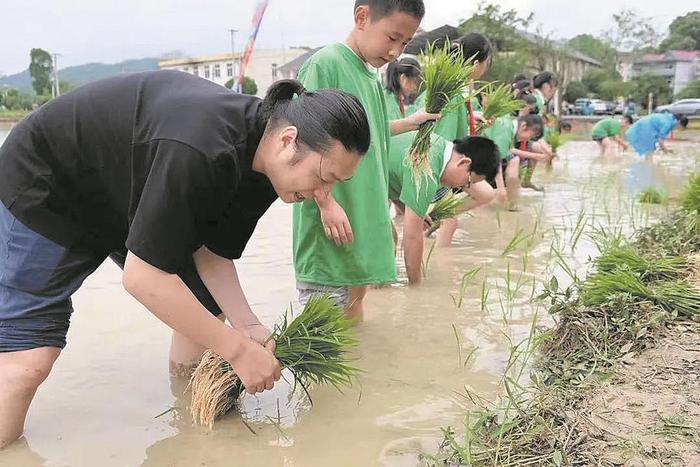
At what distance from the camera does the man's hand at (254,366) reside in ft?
6.32

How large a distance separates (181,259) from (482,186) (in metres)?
3.46

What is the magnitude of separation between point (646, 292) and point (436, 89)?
1333mm

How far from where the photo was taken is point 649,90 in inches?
1426

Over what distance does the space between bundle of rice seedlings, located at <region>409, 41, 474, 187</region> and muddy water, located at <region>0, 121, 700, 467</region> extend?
2.40ft

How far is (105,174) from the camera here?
1960 millimetres

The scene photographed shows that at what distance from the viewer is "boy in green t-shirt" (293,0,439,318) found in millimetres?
2754

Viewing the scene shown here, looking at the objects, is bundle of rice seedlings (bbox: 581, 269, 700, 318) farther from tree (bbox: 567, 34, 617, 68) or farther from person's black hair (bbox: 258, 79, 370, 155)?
tree (bbox: 567, 34, 617, 68)

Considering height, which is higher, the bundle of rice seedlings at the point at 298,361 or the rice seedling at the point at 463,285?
the bundle of rice seedlings at the point at 298,361

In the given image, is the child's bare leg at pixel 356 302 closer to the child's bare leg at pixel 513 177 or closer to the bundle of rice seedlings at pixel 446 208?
the bundle of rice seedlings at pixel 446 208

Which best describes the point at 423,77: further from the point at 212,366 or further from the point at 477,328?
the point at 212,366

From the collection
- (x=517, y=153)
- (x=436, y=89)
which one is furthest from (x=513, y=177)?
(x=436, y=89)

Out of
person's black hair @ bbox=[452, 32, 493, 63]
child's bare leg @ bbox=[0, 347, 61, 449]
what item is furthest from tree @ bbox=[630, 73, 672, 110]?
child's bare leg @ bbox=[0, 347, 61, 449]

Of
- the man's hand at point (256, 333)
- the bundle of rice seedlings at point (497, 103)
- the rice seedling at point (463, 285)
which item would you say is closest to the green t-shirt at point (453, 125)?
the bundle of rice seedlings at point (497, 103)

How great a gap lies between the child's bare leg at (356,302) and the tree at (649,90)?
36815mm
